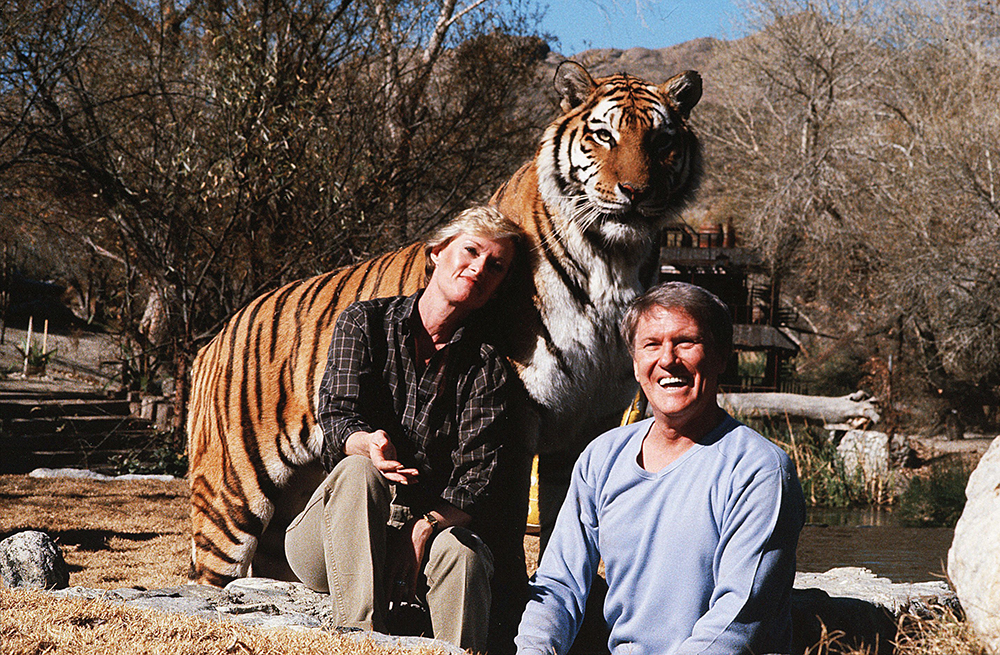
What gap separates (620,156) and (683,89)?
18.2 inches

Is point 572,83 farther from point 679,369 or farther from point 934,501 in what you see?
point 934,501

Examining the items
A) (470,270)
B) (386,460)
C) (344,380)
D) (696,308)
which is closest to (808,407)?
(470,270)

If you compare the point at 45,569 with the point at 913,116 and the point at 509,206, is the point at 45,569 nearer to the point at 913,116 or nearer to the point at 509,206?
the point at 509,206

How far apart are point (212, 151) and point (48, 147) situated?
151cm

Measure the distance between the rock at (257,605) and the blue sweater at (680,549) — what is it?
1.49 feet

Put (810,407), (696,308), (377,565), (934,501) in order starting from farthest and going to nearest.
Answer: (810,407) → (934,501) → (377,565) → (696,308)

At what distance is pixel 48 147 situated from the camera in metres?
7.87

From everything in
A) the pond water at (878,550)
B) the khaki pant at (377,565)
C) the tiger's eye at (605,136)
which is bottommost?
the pond water at (878,550)

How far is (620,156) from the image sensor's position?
325cm

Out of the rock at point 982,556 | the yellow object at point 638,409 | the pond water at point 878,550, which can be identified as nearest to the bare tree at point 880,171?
the pond water at point 878,550

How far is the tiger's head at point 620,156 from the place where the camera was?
3.23 metres

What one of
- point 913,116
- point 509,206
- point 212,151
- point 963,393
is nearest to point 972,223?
point 963,393

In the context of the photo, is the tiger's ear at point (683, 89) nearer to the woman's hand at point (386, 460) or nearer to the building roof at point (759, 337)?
the woman's hand at point (386, 460)

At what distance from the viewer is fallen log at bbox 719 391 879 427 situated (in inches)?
466
